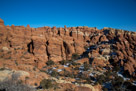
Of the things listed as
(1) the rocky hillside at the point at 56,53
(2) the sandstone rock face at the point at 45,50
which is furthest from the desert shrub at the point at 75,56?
(2) the sandstone rock face at the point at 45,50

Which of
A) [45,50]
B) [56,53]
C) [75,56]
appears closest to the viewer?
[45,50]

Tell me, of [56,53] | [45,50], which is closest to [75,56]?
[56,53]

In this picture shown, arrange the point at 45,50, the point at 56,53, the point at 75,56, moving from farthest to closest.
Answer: the point at 75,56 → the point at 56,53 → the point at 45,50

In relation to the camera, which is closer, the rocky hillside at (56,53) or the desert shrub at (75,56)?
the rocky hillside at (56,53)

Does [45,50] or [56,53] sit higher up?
[45,50]

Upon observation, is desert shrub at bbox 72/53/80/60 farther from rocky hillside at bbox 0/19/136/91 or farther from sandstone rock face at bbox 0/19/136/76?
sandstone rock face at bbox 0/19/136/76

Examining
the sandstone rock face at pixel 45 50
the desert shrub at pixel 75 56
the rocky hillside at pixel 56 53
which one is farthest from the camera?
the desert shrub at pixel 75 56

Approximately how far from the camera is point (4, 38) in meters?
33.9

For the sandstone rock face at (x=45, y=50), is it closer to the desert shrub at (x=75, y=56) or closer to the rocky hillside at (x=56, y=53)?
the rocky hillside at (x=56, y=53)

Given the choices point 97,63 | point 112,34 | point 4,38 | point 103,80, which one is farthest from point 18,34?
point 112,34

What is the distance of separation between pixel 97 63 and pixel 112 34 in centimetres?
2923

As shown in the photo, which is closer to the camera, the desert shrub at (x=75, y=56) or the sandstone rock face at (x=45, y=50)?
the sandstone rock face at (x=45, y=50)

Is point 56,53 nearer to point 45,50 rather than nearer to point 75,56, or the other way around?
point 45,50

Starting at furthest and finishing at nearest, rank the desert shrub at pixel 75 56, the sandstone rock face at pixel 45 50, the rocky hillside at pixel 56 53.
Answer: the desert shrub at pixel 75 56 → the sandstone rock face at pixel 45 50 → the rocky hillside at pixel 56 53
